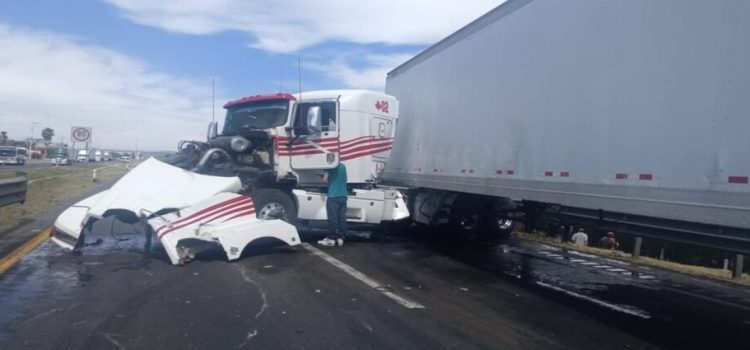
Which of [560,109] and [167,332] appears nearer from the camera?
[167,332]

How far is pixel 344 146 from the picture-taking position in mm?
12703

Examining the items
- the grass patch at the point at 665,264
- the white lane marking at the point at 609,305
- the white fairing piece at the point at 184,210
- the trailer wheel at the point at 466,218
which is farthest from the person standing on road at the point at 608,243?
the white fairing piece at the point at 184,210

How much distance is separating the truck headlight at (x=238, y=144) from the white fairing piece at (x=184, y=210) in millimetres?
1446

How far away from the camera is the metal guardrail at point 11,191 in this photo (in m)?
12.7

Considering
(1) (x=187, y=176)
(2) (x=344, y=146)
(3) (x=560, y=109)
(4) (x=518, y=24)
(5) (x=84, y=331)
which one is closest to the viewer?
(5) (x=84, y=331)

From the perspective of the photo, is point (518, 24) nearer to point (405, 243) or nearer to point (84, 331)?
point (405, 243)

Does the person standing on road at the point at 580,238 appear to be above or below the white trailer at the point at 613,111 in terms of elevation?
below

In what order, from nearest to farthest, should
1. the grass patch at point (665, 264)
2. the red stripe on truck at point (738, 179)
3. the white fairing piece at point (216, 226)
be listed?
the red stripe on truck at point (738, 179) → the white fairing piece at point (216, 226) → the grass patch at point (665, 264)

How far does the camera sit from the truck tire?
37.0 feet

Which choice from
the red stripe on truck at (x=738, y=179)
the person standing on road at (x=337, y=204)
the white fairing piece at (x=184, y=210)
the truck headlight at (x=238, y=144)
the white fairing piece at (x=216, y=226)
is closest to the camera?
the red stripe on truck at (x=738, y=179)

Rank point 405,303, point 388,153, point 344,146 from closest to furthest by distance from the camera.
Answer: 1. point 405,303
2. point 344,146
3. point 388,153

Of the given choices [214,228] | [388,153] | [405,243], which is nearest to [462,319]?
[214,228]

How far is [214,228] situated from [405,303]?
12.0 ft

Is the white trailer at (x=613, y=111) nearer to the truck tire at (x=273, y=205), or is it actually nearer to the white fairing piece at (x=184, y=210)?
the truck tire at (x=273, y=205)
